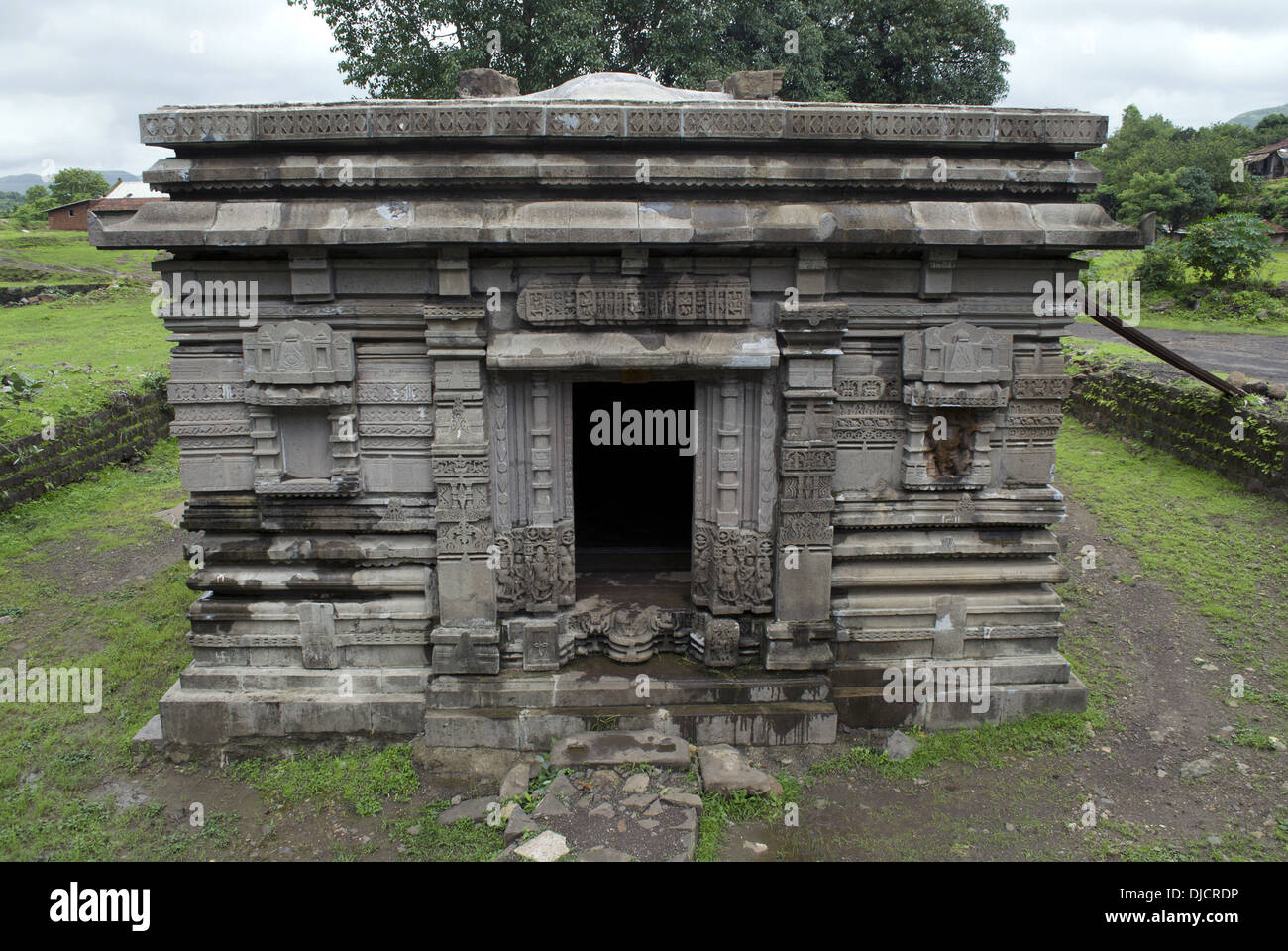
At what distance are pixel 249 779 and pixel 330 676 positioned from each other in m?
0.94

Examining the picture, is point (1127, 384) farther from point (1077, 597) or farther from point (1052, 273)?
→ point (1052, 273)

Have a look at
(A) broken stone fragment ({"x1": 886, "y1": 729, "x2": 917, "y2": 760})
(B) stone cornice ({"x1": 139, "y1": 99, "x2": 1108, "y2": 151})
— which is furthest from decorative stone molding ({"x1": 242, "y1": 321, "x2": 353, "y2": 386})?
(A) broken stone fragment ({"x1": 886, "y1": 729, "x2": 917, "y2": 760})

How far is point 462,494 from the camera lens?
6.46 meters

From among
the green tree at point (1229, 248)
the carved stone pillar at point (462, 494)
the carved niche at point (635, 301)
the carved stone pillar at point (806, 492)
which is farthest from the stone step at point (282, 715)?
the green tree at point (1229, 248)

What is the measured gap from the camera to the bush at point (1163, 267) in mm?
22812

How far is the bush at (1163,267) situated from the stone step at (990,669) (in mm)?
19894

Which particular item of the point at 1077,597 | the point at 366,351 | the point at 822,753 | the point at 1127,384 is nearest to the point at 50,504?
the point at 366,351

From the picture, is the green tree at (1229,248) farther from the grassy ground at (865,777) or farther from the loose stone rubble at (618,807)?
the loose stone rubble at (618,807)

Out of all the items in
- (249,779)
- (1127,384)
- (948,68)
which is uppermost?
(948,68)

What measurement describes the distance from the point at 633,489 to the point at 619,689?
4.51m

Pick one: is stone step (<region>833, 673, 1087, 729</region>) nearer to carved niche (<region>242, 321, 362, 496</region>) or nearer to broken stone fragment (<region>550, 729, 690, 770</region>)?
broken stone fragment (<region>550, 729, 690, 770</region>)

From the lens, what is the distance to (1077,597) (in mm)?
9328

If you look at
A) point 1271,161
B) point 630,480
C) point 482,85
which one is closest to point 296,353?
point 482,85

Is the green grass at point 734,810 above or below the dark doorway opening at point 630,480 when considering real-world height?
below
